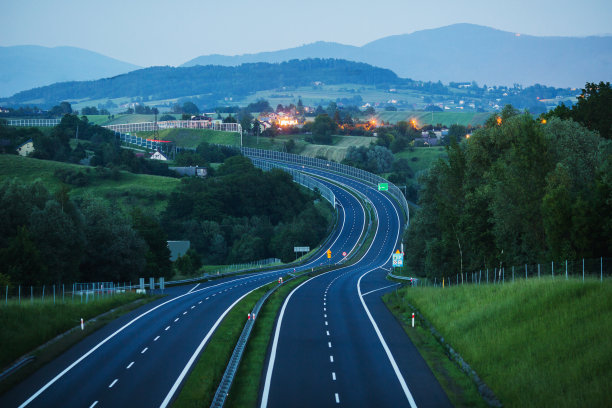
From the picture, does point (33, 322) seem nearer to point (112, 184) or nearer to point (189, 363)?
point (189, 363)

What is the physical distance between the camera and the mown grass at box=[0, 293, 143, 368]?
3931cm

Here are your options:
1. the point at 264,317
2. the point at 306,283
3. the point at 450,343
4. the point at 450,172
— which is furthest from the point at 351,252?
the point at 450,343

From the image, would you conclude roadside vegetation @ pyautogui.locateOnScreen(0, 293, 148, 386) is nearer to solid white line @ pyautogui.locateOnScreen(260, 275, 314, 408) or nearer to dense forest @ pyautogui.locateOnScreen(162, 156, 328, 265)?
solid white line @ pyautogui.locateOnScreen(260, 275, 314, 408)

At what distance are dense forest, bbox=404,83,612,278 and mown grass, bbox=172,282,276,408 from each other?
19648 millimetres

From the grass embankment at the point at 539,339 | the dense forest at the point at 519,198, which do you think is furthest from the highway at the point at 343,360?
the dense forest at the point at 519,198

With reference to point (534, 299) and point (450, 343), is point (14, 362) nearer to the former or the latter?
point (450, 343)

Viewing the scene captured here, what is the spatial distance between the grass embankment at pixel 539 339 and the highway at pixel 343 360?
94.4 inches

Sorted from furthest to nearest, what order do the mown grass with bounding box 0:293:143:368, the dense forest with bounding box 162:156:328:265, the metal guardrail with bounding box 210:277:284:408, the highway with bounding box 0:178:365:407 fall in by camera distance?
the dense forest with bounding box 162:156:328:265, the mown grass with bounding box 0:293:143:368, the highway with bounding box 0:178:365:407, the metal guardrail with bounding box 210:277:284:408

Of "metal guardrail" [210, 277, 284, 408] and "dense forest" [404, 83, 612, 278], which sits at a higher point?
"dense forest" [404, 83, 612, 278]

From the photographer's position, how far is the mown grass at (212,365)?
30.2 meters

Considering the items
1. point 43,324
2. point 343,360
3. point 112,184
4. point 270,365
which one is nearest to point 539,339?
point 343,360

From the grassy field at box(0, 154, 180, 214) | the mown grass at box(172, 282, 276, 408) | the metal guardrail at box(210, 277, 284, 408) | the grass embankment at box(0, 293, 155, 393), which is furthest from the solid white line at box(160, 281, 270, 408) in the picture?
the grassy field at box(0, 154, 180, 214)

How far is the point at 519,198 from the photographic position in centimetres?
5959

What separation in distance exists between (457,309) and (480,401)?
54.0 ft
